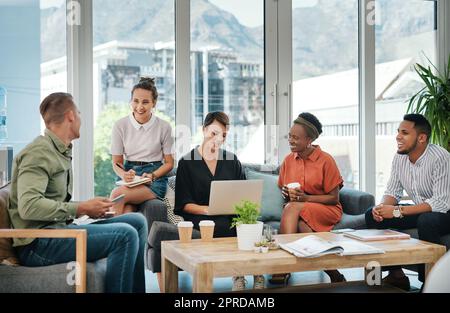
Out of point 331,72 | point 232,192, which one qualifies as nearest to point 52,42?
point 232,192

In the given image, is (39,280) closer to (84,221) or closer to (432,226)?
(84,221)

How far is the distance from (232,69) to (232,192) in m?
1.93

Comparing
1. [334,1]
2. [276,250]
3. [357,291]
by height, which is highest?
[334,1]

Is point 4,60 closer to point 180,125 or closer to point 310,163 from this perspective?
point 180,125

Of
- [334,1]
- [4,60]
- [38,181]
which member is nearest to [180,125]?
[4,60]

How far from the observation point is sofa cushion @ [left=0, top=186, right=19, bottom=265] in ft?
9.03

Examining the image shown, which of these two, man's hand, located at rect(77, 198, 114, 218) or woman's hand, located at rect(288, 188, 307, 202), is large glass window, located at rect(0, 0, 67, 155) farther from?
woman's hand, located at rect(288, 188, 307, 202)

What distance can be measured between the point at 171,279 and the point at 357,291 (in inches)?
38.8

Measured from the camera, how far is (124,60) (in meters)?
4.79

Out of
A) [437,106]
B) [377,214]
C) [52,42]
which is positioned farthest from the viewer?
[437,106]

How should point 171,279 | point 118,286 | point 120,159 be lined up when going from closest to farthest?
point 118,286 → point 171,279 → point 120,159

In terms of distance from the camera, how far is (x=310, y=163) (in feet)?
13.4

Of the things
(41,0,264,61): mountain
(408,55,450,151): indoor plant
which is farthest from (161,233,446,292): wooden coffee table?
(408,55,450,151): indoor plant

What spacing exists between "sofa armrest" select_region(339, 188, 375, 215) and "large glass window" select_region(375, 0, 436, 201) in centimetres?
135
